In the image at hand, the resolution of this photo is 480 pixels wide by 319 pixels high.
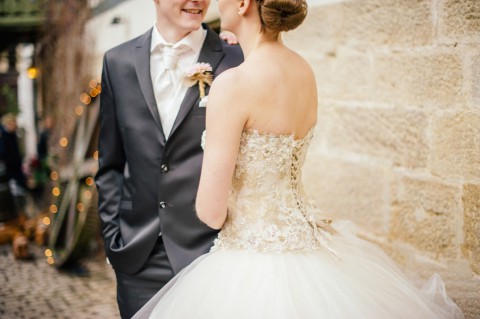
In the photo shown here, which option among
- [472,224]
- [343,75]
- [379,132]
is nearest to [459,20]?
[379,132]

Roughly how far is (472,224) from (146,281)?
5.16 ft

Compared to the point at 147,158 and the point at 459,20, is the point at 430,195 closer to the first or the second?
the point at 459,20

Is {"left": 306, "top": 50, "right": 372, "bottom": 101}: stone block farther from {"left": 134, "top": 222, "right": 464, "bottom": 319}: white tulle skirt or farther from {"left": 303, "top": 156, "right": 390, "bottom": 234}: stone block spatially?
{"left": 134, "top": 222, "right": 464, "bottom": 319}: white tulle skirt

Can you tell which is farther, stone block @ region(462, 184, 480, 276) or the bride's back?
stone block @ region(462, 184, 480, 276)

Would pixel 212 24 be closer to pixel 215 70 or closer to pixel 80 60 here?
pixel 215 70

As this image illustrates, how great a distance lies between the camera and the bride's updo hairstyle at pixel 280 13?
172 centimetres

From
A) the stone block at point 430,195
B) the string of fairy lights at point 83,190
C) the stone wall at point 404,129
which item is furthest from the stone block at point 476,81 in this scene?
the string of fairy lights at point 83,190

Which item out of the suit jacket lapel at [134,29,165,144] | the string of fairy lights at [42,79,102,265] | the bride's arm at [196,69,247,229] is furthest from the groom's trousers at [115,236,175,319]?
the string of fairy lights at [42,79,102,265]

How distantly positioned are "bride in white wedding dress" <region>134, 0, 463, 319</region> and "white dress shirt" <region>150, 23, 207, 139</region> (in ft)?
1.79

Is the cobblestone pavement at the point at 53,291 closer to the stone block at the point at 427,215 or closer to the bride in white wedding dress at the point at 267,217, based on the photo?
the stone block at the point at 427,215

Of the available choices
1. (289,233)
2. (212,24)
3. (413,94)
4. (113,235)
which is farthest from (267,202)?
(212,24)

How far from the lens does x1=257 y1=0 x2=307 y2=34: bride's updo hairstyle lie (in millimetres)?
1723

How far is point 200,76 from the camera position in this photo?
86.7 inches

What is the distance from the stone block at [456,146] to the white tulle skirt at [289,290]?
816 millimetres
